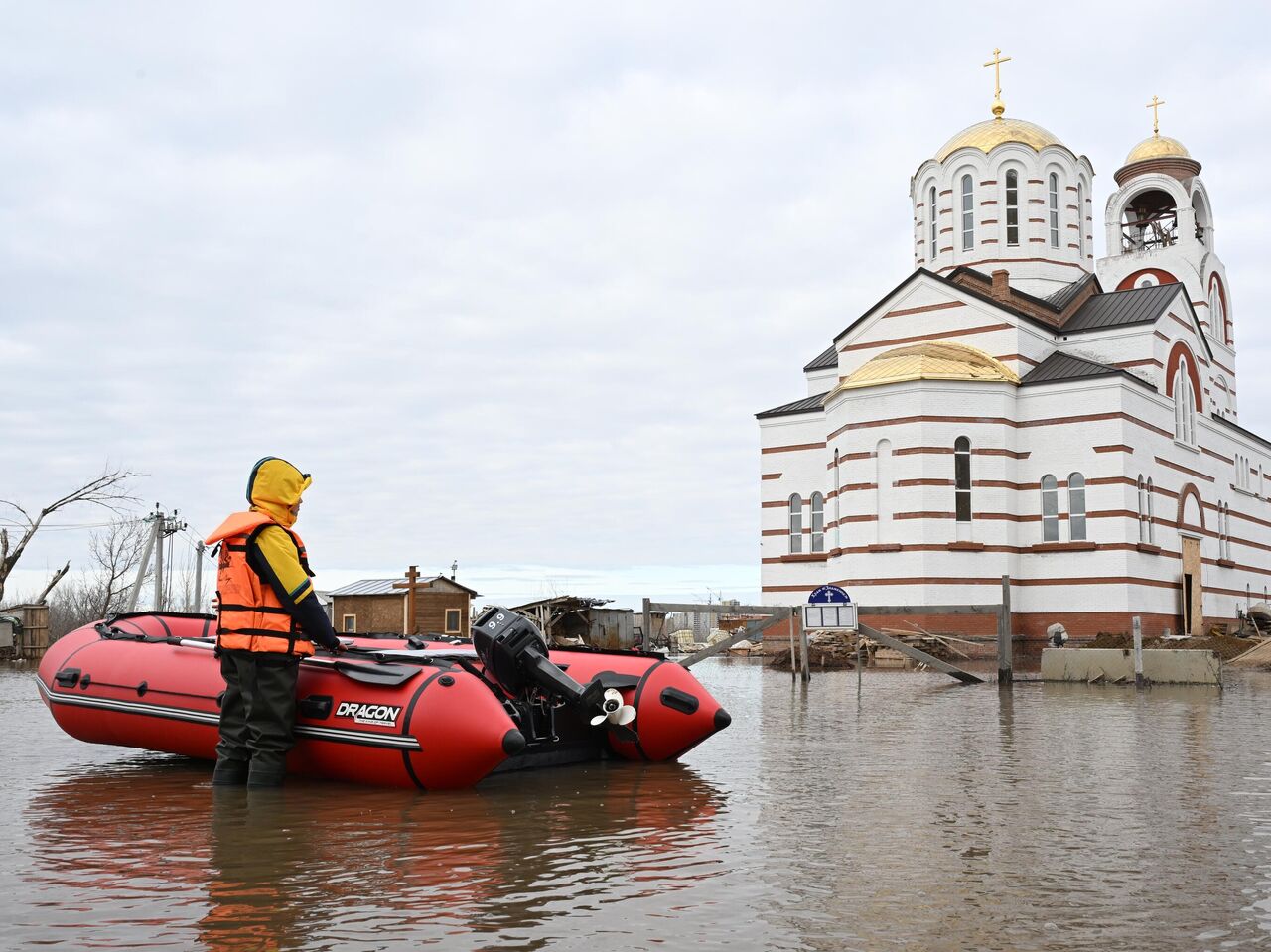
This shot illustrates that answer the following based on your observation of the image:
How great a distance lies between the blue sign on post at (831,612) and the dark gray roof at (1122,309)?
66.7 ft

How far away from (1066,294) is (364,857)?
36898mm

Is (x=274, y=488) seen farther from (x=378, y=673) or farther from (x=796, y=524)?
(x=796, y=524)

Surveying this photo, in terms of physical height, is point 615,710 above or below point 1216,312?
below

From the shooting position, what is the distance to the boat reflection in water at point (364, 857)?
16.4 feet

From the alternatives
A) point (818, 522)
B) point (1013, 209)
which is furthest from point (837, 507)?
point (1013, 209)

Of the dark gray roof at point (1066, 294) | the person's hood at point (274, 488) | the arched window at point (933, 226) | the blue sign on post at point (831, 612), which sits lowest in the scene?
the blue sign on post at point (831, 612)

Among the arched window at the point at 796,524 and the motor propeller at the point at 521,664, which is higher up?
the arched window at the point at 796,524

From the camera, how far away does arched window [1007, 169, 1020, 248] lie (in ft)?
132

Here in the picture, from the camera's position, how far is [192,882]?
569cm

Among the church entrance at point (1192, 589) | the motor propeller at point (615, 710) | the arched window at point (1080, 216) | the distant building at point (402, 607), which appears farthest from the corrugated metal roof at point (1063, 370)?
the motor propeller at point (615, 710)

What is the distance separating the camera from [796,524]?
3912 cm

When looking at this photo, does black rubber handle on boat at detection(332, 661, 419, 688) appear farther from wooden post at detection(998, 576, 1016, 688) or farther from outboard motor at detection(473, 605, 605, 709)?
wooden post at detection(998, 576, 1016, 688)

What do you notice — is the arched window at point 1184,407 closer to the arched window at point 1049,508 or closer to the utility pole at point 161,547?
the arched window at point 1049,508

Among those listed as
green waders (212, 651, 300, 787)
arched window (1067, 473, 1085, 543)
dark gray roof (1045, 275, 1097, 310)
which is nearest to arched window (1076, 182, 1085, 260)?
dark gray roof (1045, 275, 1097, 310)
